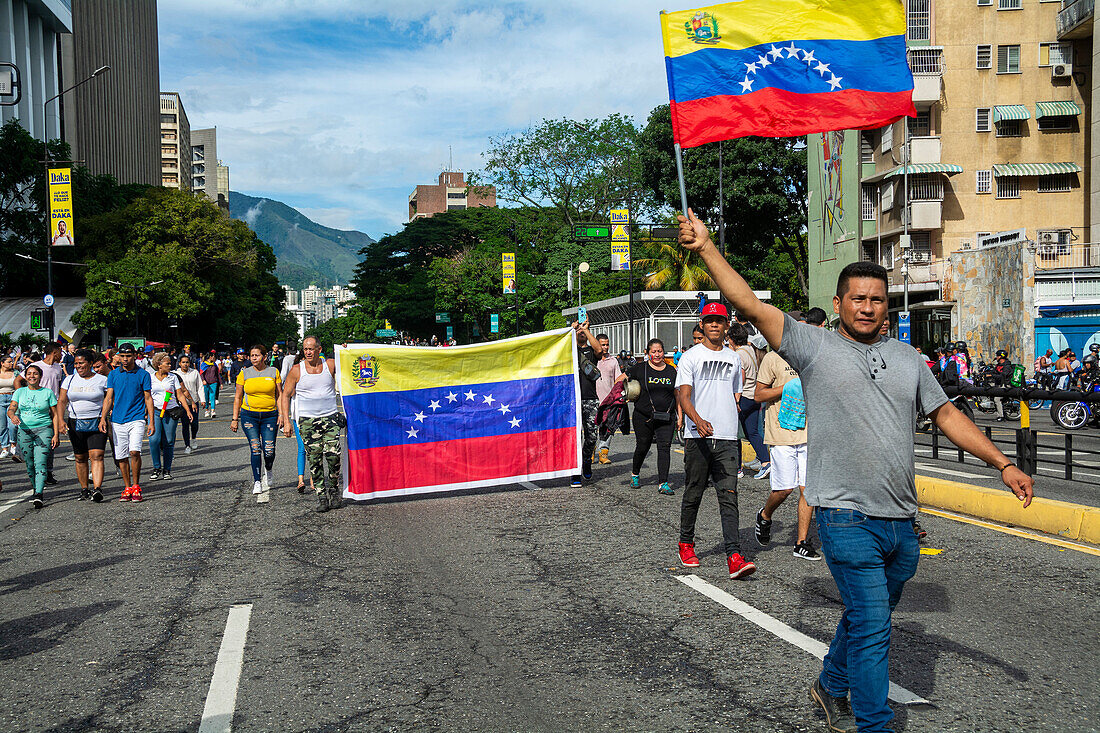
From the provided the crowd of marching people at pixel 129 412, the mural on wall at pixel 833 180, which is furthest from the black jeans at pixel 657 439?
the mural on wall at pixel 833 180

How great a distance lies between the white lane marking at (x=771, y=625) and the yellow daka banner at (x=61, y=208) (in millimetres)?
32483

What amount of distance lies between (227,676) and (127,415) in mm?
7632

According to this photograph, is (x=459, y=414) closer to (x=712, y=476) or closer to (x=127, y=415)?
(x=127, y=415)

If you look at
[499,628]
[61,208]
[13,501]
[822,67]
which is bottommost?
[13,501]

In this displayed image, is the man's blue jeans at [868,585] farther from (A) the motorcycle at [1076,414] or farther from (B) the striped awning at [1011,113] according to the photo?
(B) the striped awning at [1011,113]

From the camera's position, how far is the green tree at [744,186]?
4591cm

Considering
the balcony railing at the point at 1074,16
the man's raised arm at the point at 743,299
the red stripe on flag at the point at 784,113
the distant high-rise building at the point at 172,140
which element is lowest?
the man's raised arm at the point at 743,299

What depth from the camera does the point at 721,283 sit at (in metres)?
3.86

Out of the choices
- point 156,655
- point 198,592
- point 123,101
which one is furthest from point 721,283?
point 123,101

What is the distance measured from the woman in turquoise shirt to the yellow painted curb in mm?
9924

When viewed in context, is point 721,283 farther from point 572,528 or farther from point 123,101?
point 123,101

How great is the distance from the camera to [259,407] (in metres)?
11.7

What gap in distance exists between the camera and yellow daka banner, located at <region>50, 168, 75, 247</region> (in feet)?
109

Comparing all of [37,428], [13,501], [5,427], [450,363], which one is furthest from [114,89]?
[450,363]
